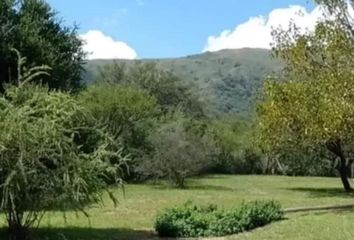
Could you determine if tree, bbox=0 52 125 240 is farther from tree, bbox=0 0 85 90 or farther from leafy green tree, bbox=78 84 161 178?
leafy green tree, bbox=78 84 161 178

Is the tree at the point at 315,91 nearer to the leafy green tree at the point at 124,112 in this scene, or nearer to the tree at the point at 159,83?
the leafy green tree at the point at 124,112

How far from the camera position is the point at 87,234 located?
20.4 meters

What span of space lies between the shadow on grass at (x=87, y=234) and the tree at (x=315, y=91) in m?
9.19

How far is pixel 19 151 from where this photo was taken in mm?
17109

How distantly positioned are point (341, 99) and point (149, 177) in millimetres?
25047

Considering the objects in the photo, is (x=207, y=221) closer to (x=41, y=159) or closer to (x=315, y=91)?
(x=41, y=159)

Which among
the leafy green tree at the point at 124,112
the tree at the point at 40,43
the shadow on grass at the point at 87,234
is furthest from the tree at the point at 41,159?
the leafy green tree at the point at 124,112

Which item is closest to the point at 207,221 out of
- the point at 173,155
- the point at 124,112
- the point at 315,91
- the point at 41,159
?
the point at 41,159

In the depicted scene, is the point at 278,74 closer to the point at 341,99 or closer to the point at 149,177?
the point at 341,99

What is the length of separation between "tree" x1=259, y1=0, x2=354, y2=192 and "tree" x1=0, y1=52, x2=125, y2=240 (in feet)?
33.0

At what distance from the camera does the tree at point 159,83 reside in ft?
274

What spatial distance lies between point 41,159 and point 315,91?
14439 millimetres

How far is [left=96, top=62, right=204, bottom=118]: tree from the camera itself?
83562 millimetres

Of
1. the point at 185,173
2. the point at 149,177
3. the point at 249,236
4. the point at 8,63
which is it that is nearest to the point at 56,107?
the point at 249,236
